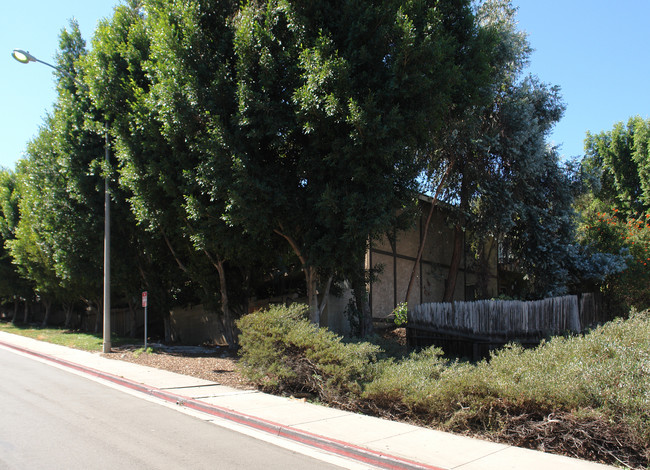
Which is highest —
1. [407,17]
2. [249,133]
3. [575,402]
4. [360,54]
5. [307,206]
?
[407,17]

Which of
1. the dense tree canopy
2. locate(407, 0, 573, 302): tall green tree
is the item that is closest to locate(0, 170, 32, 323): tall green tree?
the dense tree canopy

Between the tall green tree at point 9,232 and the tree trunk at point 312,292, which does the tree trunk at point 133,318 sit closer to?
the tall green tree at point 9,232

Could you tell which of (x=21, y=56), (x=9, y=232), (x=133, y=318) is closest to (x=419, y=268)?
(x=133, y=318)

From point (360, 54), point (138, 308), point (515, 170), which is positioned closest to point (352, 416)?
point (360, 54)

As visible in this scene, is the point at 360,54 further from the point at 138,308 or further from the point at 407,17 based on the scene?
the point at 138,308

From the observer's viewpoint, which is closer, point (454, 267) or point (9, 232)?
point (454, 267)

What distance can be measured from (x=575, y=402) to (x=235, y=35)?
36.8ft

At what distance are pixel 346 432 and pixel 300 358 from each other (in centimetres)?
325

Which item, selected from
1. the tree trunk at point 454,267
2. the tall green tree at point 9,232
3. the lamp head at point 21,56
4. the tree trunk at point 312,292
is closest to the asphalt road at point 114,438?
the tree trunk at point 312,292

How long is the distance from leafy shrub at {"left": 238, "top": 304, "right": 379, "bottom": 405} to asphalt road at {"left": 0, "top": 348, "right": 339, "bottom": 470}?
2.35m

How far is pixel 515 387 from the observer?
7332mm

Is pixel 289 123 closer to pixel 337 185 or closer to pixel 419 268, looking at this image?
pixel 337 185

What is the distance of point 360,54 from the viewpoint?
1183cm

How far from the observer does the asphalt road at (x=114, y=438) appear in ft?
19.9
